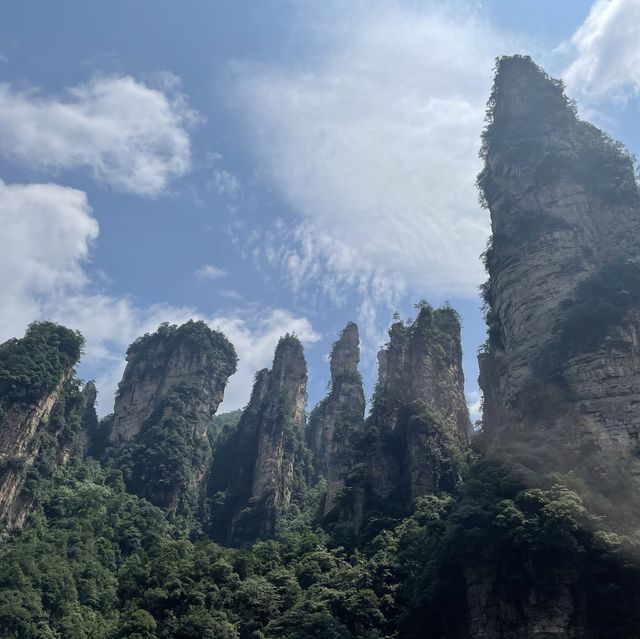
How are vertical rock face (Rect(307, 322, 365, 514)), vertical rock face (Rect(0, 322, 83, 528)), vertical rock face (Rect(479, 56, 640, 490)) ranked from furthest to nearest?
vertical rock face (Rect(307, 322, 365, 514))
vertical rock face (Rect(0, 322, 83, 528))
vertical rock face (Rect(479, 56, 640, 490))

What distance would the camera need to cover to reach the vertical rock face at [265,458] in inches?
2391

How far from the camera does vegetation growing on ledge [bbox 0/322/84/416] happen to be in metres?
51.6

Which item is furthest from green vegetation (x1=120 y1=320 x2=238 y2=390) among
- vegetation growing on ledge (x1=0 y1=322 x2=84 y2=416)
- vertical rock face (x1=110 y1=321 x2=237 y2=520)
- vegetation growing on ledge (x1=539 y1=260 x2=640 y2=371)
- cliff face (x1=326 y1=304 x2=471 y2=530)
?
vegetation growing on ledge (x1=539 y1=260 x2=640 y2=371)

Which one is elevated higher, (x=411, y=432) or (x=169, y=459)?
(x=169, y=459)

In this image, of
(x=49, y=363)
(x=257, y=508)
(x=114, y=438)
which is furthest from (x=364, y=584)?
(x=114, y=438)

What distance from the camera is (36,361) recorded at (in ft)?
178

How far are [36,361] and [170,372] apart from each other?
69.8ft

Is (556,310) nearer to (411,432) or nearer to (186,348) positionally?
(411,432)

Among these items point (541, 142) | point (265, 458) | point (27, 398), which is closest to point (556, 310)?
point (541, 142)

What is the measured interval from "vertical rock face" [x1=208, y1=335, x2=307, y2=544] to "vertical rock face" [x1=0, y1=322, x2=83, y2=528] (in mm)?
A: 16334

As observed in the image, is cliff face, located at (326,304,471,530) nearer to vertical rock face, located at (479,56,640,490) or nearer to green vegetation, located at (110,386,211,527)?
vertical rock face, located at (479,56,640,490)

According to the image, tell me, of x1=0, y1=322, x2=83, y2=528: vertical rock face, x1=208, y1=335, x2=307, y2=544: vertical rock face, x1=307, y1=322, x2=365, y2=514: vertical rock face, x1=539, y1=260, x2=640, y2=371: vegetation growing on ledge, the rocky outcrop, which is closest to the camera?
x1=539, y1=260, x2=640, y2=371: vegetation growing on ledge

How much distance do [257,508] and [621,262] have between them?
37466 mm

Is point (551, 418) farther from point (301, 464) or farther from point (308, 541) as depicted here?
point (301, 464)
